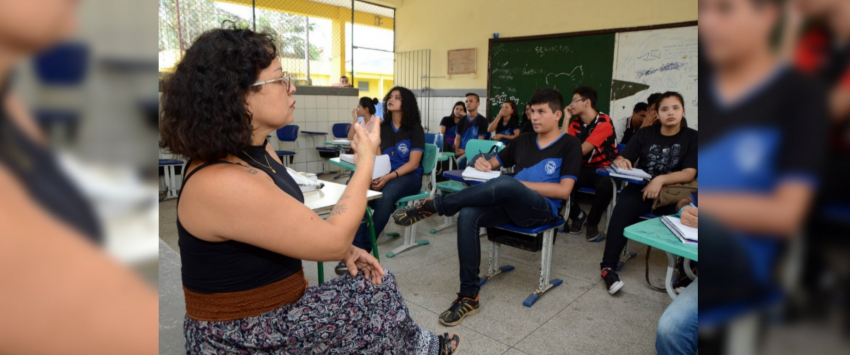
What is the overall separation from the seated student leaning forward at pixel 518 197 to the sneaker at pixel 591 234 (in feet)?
4.24

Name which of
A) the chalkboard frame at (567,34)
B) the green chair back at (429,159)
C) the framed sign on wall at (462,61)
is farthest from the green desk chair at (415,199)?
the framed sign on wall at (462,61)

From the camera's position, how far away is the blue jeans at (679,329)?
133 cm

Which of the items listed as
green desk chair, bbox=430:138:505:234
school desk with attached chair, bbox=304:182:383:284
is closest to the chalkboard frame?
green desk chair, bbox=430:138:505:234

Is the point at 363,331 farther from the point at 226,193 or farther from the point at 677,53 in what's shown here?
the point at 677,53

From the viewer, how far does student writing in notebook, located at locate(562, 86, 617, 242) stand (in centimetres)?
380

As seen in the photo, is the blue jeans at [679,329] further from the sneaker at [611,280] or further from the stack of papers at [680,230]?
the sneaker at [611,280]

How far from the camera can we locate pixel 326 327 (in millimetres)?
1234

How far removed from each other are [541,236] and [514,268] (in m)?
0.59

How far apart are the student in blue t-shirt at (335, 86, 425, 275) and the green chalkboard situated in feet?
11.8

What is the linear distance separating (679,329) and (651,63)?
16.9 feet

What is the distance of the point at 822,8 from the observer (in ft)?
Answer: 0.55

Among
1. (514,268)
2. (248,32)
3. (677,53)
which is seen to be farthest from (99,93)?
(677,53)

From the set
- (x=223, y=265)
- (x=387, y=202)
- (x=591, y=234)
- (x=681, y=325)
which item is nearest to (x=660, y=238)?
(x=681, y=325)

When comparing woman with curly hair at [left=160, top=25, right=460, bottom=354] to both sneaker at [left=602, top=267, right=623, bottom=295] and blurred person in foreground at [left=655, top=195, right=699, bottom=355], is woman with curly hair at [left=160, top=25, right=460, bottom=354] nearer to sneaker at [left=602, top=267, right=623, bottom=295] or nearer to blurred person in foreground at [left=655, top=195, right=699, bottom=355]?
blurred person in foreground at [left=655, top=195, right=699, bottom=355]
